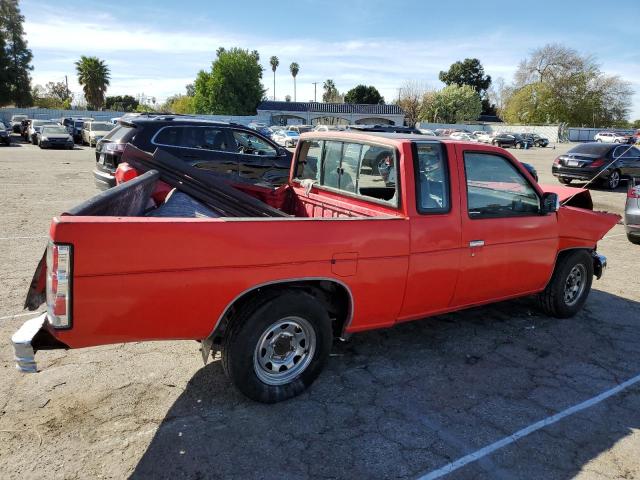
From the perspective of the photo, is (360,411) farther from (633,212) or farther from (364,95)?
(364,95)

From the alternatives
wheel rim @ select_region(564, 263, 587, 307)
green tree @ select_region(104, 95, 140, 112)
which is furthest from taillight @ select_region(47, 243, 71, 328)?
green tree @ select_region(104, 95, 140, 112)

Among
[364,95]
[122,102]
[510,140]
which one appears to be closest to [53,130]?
[510,140]

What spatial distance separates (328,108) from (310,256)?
72.6 m

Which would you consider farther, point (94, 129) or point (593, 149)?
point (94, 129)

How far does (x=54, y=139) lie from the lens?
91.0 feet

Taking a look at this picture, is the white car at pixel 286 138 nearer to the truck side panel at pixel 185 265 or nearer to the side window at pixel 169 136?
the side window at pixel 169 136

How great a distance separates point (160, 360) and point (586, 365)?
3596 millimetres

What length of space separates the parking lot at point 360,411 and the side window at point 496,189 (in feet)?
4.12

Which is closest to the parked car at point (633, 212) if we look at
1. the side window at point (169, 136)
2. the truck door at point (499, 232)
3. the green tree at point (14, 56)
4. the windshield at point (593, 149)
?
the truck door at point (499, 232)

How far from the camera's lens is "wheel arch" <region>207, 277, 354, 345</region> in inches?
120

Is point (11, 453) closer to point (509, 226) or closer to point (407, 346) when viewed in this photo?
point (407, 346)

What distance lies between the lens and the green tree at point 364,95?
290 ft

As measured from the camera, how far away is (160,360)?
152 inches

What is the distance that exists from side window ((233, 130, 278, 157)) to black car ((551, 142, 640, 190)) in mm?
11644
